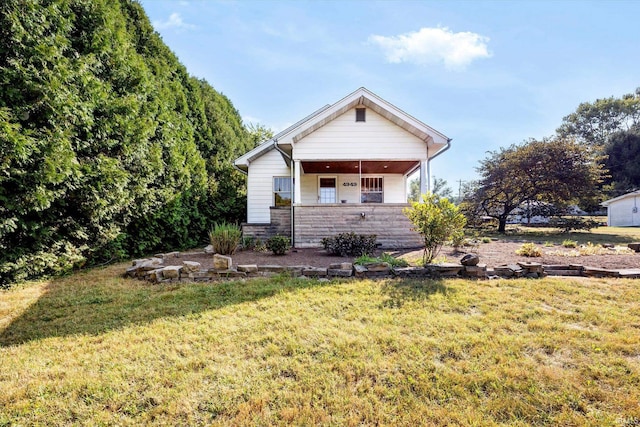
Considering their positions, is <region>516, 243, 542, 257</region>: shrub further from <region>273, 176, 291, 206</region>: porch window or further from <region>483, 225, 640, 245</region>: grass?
<region>273, 176, 291, 206</region>: porch window

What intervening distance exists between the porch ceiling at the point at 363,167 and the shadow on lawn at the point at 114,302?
7.11m

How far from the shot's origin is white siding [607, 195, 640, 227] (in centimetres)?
2336

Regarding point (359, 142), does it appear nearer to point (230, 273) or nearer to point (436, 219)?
point (436, 219)

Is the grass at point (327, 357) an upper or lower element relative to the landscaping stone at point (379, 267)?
lower

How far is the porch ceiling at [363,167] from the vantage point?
11.1 m

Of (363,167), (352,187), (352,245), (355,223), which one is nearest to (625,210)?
(352,187)

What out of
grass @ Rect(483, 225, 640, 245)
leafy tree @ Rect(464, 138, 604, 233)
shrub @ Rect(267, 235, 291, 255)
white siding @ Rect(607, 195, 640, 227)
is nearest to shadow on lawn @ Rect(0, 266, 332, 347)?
shrub @ Rect(267, 235, 291, 255)

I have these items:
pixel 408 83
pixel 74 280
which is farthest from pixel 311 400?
pixel 408 83

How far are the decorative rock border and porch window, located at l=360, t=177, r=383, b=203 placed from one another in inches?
327

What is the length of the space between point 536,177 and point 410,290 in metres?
15.7

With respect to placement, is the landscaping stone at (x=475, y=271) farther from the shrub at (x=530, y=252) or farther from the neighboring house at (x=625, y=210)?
the neighboring house at (x=625, y=210)

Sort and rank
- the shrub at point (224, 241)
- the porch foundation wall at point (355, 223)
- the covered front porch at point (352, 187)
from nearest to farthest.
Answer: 1. the shrub at point (224, 241)
2. the porch foundation wall at point (355, 223)
3. the covered front porch at point (352, 187)

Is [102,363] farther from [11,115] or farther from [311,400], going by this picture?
[11,115]

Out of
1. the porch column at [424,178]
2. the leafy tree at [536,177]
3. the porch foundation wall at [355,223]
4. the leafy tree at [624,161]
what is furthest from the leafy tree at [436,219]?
the leafy tree at [624,161]
